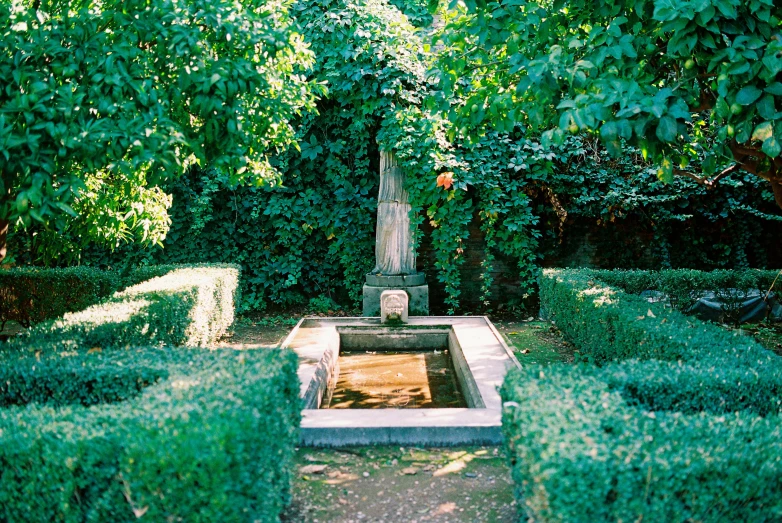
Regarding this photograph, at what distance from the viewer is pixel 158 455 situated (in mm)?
2453

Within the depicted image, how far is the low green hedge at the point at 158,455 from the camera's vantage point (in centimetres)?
247

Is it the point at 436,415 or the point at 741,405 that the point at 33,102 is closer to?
the point at 436,415

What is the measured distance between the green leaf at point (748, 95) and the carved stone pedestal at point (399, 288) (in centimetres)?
617

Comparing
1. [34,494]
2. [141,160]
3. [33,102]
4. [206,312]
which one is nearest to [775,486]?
[34,494]

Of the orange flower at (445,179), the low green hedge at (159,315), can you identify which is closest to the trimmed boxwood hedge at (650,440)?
the low green hedge at (159,315)

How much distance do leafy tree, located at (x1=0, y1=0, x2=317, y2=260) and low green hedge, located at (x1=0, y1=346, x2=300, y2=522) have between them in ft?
4.16

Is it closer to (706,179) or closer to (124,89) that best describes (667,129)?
(706,179)

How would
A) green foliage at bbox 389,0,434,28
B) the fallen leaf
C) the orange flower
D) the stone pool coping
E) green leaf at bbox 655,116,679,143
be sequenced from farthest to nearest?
green foliage at bbox 389,0,434,28, the orange flower, the stone pool coping, the fallen leaf, green leaf at bbox 655,116,679,143

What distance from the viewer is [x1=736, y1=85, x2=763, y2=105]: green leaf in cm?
376

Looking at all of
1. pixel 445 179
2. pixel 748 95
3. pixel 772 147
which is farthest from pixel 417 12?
pixel 772 147

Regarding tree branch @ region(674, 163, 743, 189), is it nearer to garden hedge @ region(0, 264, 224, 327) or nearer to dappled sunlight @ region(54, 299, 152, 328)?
dappled sunlight @ region(54, 299, 152, 328)

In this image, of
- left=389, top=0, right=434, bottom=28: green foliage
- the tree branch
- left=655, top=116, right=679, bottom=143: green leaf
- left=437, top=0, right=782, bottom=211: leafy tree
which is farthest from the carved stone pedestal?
left=655, top=116, right=679, bottom=143: green leaf

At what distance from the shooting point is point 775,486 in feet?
8.14

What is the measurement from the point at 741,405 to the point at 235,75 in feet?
11.8
